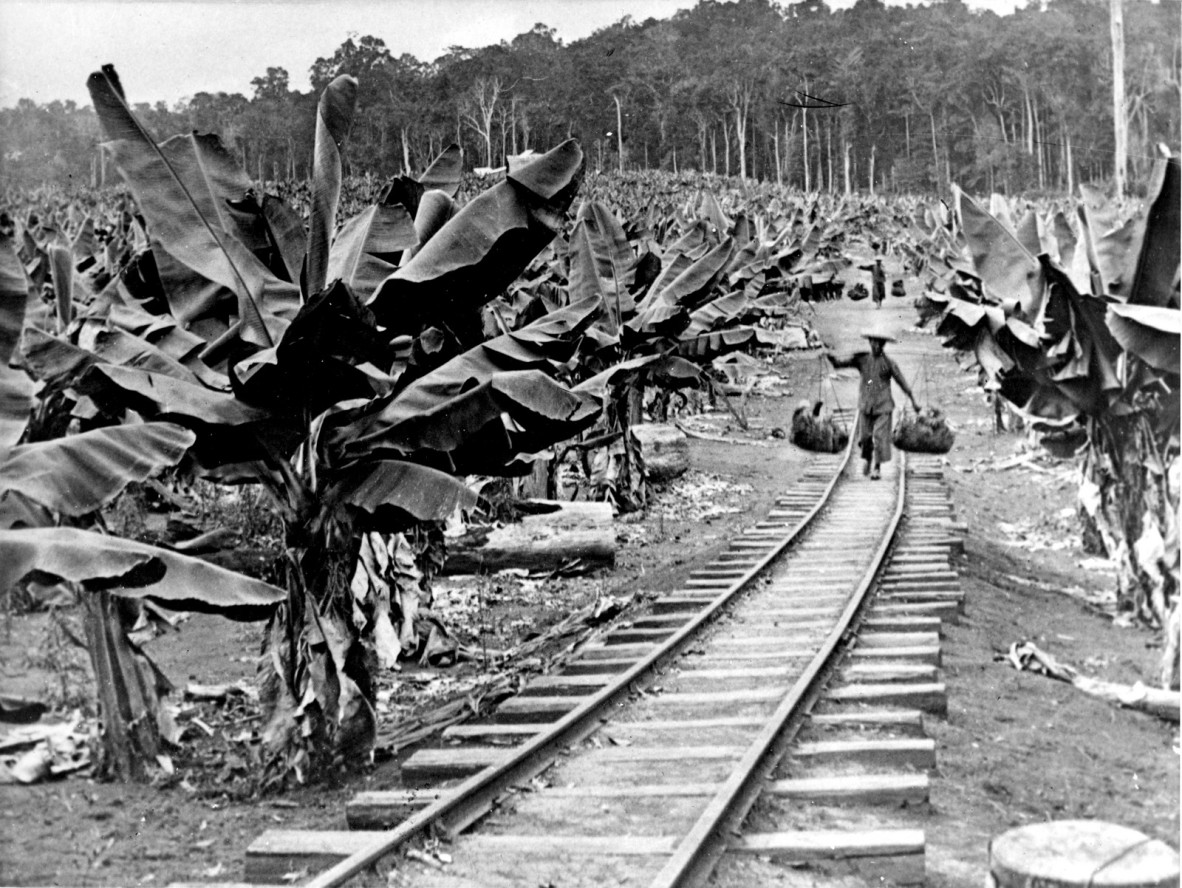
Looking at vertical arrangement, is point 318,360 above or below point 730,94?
below

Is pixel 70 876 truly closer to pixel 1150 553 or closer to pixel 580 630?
pixel 580 630

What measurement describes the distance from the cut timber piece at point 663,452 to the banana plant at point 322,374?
1036 centimetres

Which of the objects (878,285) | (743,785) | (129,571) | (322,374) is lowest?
(743,785)

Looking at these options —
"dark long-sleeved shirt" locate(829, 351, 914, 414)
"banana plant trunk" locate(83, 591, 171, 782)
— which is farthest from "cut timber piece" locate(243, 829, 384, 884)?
"dark long-sleeved shirt" locate(829, 351, 914, 414)

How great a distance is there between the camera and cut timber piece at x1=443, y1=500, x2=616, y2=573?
12.6 metres

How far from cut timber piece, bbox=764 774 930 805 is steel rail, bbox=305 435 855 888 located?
1310mm

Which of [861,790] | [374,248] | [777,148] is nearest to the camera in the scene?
[861,790]

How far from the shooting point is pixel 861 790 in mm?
5930

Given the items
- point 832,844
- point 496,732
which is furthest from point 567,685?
point 832,844

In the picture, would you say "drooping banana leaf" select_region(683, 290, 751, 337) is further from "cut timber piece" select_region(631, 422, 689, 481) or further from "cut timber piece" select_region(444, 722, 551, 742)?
"cut timber piece" select_region(444, 722, 551, 742)

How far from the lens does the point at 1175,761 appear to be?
6.57 m

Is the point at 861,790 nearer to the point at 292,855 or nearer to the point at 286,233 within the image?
the point at 292,855

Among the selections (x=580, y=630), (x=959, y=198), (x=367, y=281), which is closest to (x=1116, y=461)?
(x=959, y=198)

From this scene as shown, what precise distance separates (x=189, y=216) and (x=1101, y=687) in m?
6.41
